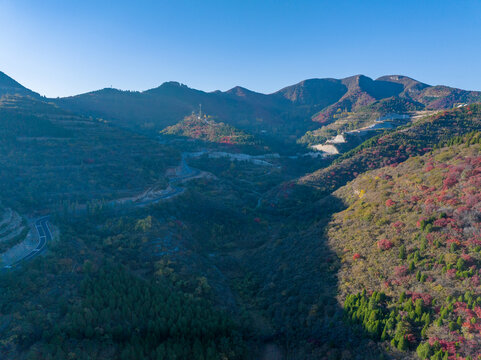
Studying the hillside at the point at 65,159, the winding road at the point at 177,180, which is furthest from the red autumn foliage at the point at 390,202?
the hillside at the point at 65,159

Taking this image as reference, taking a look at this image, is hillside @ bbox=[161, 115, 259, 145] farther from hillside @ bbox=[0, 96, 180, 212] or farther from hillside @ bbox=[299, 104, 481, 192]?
hillside @ bbox=[299, 104, 481, 192]

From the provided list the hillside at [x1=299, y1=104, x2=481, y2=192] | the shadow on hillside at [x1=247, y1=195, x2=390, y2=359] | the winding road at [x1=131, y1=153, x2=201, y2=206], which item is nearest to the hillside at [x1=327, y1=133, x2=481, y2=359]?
the shadow on hillside at [x1=247, y1=195, x2=390, y2=359]

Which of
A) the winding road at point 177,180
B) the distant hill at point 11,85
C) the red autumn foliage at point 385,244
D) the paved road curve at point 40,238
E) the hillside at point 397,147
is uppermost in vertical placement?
the distant hill at point 11,85

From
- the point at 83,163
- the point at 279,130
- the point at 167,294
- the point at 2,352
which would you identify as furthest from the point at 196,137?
the point at 2,352

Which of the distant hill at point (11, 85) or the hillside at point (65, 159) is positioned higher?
the distant hill at point (11, 85)

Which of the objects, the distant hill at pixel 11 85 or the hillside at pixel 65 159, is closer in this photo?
the hillside at pixel 65 159

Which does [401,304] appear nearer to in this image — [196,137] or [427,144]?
[427,144]

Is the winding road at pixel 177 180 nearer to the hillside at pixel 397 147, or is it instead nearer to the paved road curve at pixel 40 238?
the paved road curve at pixel 40 238
